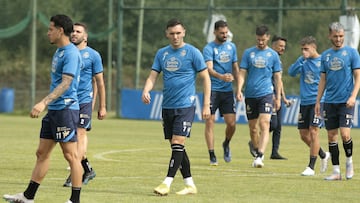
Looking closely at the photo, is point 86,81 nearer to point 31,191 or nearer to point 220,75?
point 31,191

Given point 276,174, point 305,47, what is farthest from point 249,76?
point 276,174

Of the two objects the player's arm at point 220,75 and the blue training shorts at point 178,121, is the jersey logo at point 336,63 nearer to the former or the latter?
the blue training shorts at point 178,121

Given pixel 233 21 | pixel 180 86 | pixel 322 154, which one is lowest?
pixel 322 154

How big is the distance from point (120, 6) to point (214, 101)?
58.1 ft

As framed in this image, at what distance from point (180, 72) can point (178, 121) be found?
64cm

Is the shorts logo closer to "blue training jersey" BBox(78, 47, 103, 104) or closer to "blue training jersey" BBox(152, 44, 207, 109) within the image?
"blue training jersey" BBox(152, 44, 207, 109)

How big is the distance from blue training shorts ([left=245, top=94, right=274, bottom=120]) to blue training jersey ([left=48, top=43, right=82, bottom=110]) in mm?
7124

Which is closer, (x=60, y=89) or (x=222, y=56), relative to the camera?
(x=60, y=89)

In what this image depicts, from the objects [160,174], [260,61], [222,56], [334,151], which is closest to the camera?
[334,151]

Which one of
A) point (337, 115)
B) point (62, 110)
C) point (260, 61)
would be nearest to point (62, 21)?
point (62, 110)

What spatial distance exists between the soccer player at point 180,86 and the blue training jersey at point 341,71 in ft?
8.03

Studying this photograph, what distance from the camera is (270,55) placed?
18156 millimetres

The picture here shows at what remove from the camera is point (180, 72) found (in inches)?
522

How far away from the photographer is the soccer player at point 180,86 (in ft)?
42.8
